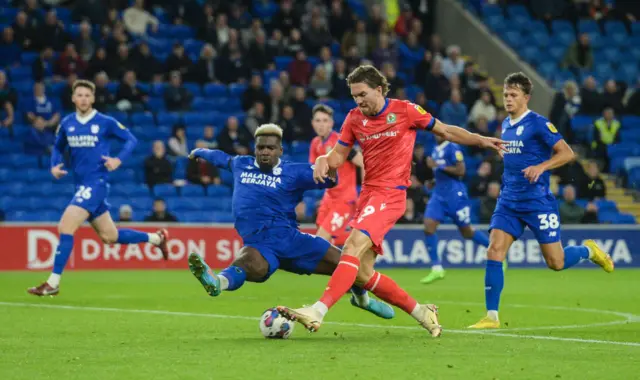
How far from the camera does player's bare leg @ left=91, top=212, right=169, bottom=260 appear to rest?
569 inches

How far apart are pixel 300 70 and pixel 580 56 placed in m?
6.70

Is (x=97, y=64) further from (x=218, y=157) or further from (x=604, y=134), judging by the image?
(x=218, y=157)

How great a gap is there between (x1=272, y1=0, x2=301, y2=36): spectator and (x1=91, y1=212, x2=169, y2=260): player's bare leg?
1095 centimetres

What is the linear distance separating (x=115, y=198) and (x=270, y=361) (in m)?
14.8

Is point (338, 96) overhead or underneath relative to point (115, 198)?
overhead

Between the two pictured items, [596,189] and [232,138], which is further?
[596,189]

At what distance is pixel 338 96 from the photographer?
24.6 meters

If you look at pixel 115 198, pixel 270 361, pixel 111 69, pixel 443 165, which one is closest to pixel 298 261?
pixel 270 361

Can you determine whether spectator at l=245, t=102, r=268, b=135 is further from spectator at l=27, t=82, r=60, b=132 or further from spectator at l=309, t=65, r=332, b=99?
spectator at l=27, t=82, r=60, b=132

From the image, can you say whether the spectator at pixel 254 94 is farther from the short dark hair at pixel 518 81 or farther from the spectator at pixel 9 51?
the short dark hair at pixel 518 81

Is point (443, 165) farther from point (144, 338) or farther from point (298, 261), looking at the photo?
point (144, 338)

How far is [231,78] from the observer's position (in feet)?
80.6

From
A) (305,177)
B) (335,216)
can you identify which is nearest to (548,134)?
(305,177)

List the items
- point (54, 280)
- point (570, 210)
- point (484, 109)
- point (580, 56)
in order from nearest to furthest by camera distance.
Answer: point (54, 280), point (570, 210), point (484, 109), point (580, 56)
